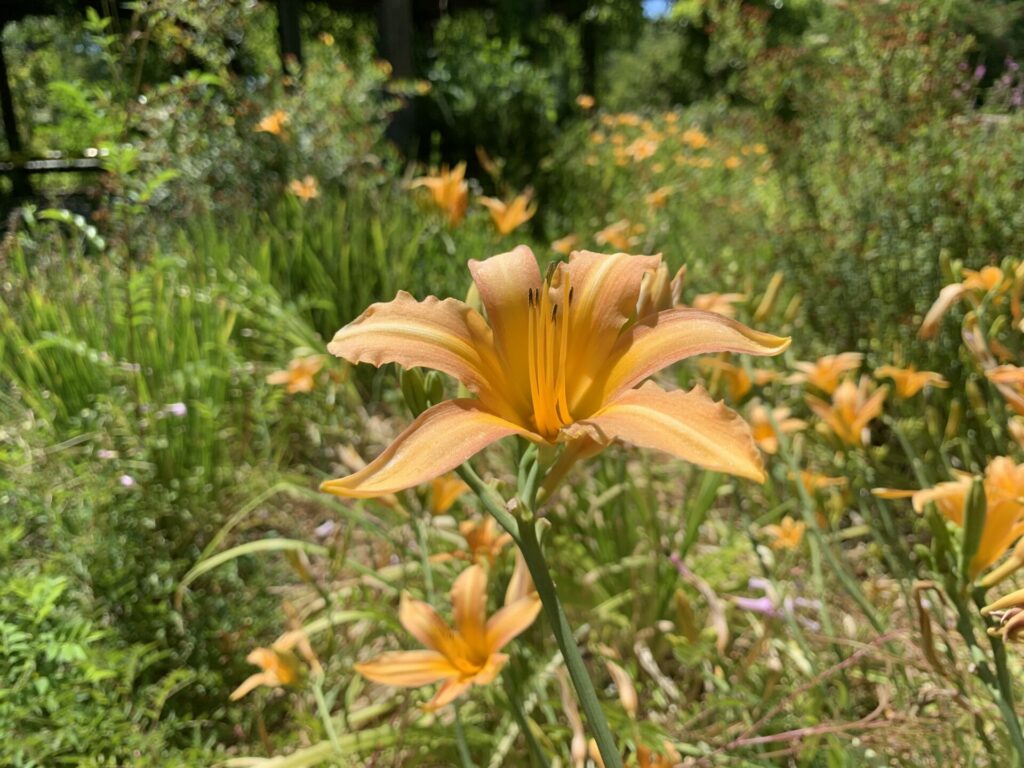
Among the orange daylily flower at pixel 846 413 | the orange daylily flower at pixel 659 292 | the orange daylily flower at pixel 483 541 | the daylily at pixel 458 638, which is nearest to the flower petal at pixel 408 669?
the daylily at pixel 458 638

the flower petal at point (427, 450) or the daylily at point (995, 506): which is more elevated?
the flower petal at point (427, 450)

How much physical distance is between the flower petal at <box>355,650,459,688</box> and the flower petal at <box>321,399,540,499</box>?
431mm

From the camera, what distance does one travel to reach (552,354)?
0.66m

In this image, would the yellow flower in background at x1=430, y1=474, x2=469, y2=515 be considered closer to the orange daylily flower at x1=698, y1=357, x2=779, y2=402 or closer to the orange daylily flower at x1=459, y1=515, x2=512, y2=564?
the orange daylily flower at x1=459, y1=515, x2=512, y2=564

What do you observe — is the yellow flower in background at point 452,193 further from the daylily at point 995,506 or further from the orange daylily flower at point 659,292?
the daylily at point 995,506

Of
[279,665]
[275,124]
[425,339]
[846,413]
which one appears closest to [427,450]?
[425,339]

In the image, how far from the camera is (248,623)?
64.6 inches

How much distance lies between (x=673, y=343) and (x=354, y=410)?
6.87 ft

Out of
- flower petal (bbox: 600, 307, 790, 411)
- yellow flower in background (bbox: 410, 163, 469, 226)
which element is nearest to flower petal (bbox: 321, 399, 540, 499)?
flower petal (bbox: 600, 307, 790, 411)

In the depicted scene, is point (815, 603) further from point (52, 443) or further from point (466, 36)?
point (466, 36)

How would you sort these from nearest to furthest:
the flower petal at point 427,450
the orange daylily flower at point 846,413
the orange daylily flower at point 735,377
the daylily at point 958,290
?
1. the flower petal at point 427,450
2. the daylily at point 958,290
3. the orange daylily flower at point 846,413
4. the orange daylily flower at point 735,377

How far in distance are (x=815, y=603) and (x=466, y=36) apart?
6253 mm

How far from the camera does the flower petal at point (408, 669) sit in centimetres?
86

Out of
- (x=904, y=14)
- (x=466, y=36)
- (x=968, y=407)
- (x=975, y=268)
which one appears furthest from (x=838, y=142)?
Result: (x=466, y=36)
